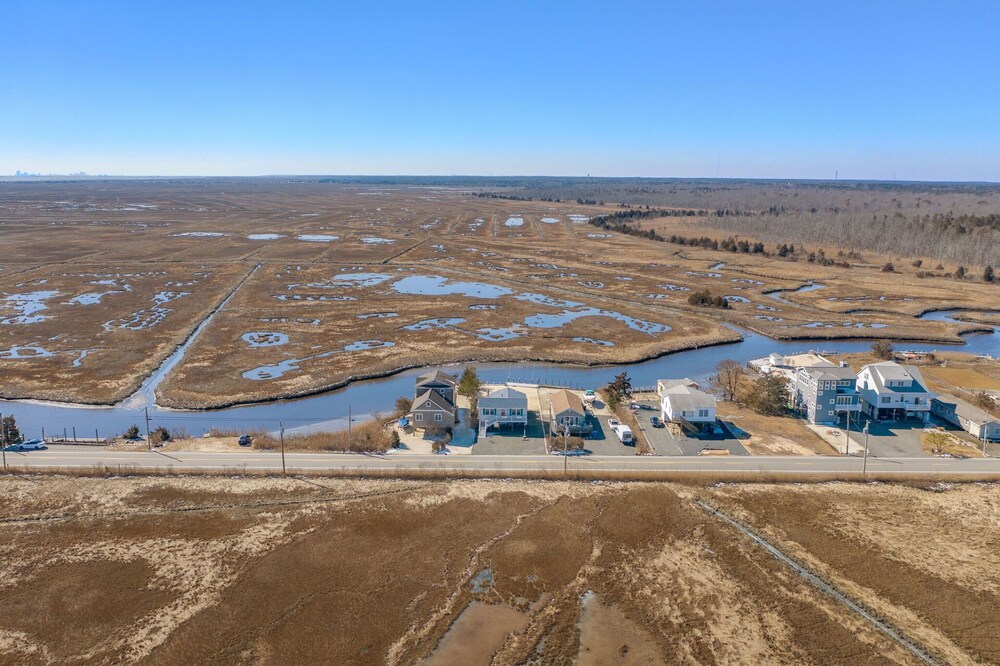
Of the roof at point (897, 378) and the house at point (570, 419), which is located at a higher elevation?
the roof at point (897, 378)

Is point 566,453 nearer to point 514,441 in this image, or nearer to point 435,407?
point 514,441

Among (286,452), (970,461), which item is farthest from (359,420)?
(970,461)

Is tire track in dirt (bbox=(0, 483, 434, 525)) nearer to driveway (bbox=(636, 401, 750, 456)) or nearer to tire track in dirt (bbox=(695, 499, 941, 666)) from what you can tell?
driveway (bbox=(636, 401, 750, 456))

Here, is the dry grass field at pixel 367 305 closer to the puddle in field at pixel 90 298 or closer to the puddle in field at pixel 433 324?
the puddle in field at pixel 90 298

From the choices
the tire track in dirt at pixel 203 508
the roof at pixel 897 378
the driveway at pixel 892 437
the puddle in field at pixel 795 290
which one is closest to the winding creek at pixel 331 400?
the tire track in dirt at pixel 203 508

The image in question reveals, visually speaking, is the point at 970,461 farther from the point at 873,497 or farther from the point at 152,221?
the point at 152,221

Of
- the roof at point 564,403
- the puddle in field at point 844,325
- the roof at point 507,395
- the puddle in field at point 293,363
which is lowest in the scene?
the puddle in field at point 293,363
